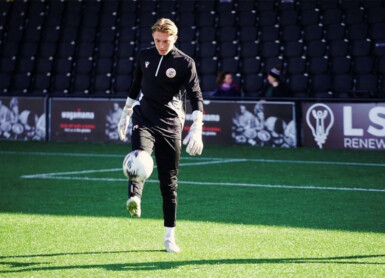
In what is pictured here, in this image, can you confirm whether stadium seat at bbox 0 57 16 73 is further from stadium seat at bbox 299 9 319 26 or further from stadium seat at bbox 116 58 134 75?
stadium seat at bbox 299 9 319 26

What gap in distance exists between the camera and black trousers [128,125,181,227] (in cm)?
779

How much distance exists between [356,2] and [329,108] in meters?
5.15

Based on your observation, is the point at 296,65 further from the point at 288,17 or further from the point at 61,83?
the point at 61,83

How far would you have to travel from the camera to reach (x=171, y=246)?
772 cm

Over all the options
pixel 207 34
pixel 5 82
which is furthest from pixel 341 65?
pixel 5 82

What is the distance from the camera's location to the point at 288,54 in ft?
75.7

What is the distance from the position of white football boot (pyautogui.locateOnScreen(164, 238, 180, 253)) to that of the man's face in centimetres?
177

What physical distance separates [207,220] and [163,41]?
282 cm

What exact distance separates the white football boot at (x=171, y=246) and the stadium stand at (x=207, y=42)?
12.9 m

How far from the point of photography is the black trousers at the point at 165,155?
307 inches

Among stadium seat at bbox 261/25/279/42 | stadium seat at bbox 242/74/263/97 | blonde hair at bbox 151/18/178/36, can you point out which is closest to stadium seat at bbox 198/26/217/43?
stadium seat at bbox 261/25/279/42

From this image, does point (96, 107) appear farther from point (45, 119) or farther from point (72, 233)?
point (72, 233)

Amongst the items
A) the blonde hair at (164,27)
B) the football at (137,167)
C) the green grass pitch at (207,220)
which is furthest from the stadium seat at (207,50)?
the football at (137,167)

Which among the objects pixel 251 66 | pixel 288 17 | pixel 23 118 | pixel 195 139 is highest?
pixel 288 17
